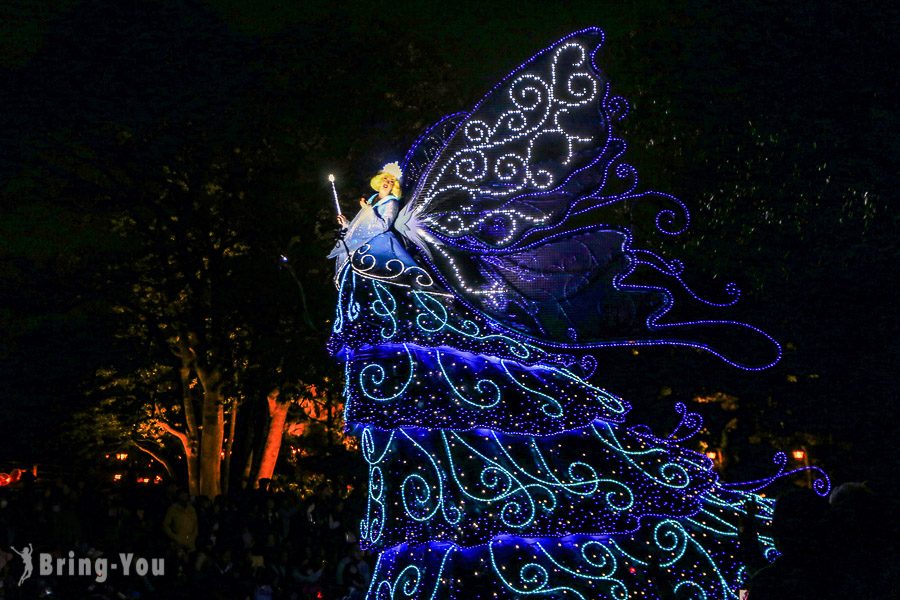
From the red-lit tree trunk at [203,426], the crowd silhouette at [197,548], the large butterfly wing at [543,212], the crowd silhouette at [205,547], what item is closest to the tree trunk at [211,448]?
the red-lit tree trunk at [203,426]

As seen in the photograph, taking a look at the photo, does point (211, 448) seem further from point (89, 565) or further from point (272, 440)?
point (89, 565)

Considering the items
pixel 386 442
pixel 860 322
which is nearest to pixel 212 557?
pixel 386 442

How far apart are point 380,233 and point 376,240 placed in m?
0.07

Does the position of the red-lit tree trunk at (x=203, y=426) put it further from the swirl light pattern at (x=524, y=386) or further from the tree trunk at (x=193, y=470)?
the swirl light pattern at (x=524, y=386)

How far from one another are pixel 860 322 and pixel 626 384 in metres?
4.55

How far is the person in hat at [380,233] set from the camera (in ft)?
24.2

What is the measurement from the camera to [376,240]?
7480 millimetres

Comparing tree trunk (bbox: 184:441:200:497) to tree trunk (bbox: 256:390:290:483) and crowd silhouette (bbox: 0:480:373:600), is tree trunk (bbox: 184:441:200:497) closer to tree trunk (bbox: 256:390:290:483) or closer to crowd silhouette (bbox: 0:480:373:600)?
tree trunk (bbox: 256:390:290:483)

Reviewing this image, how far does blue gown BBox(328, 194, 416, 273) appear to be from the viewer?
291 inches

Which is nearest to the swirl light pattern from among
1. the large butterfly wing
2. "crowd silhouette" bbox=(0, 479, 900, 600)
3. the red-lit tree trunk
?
the large butterfly wing

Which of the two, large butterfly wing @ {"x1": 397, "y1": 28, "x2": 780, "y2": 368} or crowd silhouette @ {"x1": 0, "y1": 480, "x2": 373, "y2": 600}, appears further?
crowd silhouette @ {"x1": 0, "y1": 480, "x2": 373, "y2": 600}

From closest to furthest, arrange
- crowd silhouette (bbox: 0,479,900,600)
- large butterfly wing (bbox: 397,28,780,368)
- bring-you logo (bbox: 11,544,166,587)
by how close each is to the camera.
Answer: large butterfly wing (bbox: 397,28,780,368) < crowd silhouette (bbox: 0,479,900,600) < bring-you logo (bbox: 11,544,166,587)

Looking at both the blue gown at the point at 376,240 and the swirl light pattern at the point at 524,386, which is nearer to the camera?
the swirl light pattern at the point at 524,386

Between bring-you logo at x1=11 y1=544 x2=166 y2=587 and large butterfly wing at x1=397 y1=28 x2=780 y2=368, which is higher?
large butterfly wing at x1=397 y1=28 x2=780 y2=368
